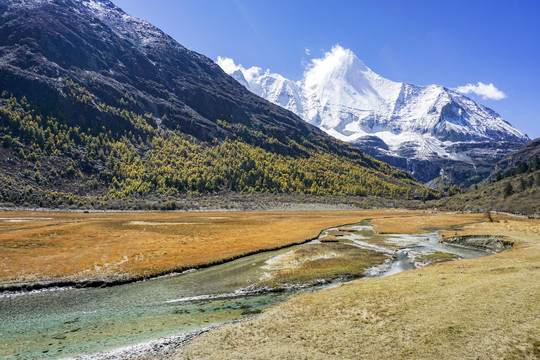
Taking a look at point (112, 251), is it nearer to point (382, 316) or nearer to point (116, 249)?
point (116, 249)

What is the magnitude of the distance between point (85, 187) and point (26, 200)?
120 ft

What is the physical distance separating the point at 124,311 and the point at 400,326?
24148 mm

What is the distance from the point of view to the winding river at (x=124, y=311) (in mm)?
20188

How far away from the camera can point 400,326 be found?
58.6ft

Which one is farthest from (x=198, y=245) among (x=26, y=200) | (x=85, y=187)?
(x=85, y=187)

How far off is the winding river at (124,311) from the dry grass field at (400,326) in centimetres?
455

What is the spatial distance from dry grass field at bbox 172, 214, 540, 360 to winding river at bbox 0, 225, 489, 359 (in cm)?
455

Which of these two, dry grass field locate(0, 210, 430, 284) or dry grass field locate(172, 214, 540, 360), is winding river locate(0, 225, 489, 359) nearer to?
dry grass field locate(0, 210, 430, 284)

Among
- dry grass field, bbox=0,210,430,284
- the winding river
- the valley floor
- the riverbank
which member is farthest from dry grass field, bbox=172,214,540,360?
dry grass field, bbox=0,210,430,284

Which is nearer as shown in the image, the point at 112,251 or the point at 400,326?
the point at 400,326

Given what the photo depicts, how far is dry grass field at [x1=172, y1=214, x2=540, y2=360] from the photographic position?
1485 cm

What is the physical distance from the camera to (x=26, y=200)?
125500 mm

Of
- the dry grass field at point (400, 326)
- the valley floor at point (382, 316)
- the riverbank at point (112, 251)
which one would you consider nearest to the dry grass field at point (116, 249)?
the riverbank at point (112, 251)

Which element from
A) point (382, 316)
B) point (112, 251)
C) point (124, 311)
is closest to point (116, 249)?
point (112, 251)
